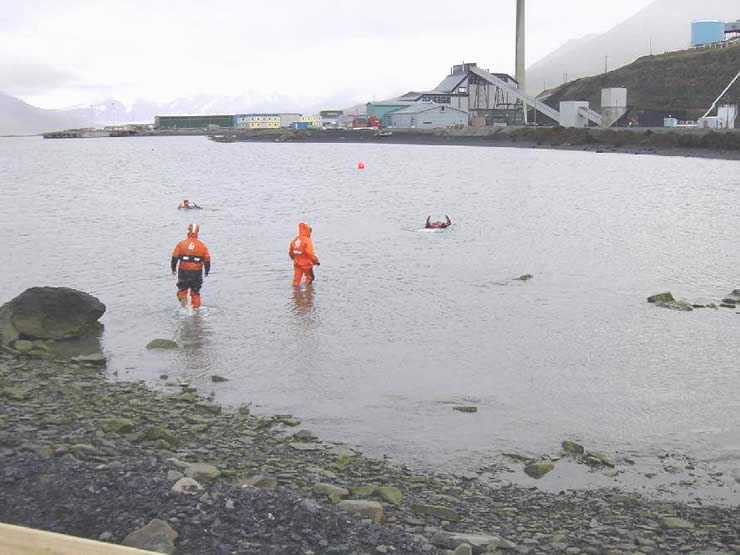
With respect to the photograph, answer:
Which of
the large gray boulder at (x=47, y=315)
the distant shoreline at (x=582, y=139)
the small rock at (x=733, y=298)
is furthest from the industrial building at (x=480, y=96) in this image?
the large gray boulder at (x=47, y=315)

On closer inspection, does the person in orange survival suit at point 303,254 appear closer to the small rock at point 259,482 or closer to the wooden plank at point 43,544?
the small rock at point 259,482

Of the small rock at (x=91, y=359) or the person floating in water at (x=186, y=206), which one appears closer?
the small rock at (x=91, y=359)

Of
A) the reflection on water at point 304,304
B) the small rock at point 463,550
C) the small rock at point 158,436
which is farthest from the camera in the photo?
the reflection on water at point 304,304

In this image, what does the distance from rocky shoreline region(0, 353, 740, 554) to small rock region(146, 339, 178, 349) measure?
370cm

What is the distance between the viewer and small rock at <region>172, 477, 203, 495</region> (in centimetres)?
738

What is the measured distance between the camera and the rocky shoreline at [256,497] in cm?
671

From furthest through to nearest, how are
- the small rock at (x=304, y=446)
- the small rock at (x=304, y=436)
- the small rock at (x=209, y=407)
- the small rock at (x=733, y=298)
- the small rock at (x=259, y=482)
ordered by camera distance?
the small rock at (x=733, y=298) → the small rock at (x=209, y=407) → the small rock at (x=304, y=436) → the small rock at (x=304, y=446) → the small rock at (x=259, y=482)

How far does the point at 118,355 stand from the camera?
15703mm

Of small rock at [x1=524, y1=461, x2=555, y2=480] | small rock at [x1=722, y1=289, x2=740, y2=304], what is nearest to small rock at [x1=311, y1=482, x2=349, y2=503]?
small rock at [x1=524, y1=461, x2=555, y2=480]

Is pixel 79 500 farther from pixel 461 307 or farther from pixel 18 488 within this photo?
pixel 461 307

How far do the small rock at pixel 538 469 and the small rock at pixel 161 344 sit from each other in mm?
8437

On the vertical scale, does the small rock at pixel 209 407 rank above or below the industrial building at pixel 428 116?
below

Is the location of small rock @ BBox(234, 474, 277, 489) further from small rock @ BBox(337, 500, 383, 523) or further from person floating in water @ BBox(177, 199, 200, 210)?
person floating in water @ BBox(177, 199, 200, 210)

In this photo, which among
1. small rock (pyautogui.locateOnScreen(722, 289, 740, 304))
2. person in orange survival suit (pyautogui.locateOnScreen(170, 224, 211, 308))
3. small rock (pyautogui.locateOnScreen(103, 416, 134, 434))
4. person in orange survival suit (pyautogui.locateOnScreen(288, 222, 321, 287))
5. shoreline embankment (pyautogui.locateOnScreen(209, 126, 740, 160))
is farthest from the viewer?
shoreline embankment (pyautogui.locateOnScreen(209, 126, 740, 160))
